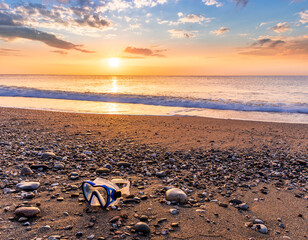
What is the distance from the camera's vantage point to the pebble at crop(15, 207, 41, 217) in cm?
279

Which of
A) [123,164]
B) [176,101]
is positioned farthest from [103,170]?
[176,101]

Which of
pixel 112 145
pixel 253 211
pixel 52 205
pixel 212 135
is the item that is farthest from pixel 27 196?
pixel 212 135

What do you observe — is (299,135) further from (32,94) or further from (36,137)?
(32,94)

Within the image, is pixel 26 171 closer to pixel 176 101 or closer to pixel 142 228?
pixel 142 228

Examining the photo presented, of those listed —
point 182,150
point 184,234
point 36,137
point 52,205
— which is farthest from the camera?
point 36,137

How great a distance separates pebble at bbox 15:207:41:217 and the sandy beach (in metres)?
0.06

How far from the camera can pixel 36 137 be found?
23.5ft

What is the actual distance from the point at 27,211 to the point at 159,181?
2.41m

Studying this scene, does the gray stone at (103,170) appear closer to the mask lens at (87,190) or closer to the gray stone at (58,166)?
the gray stone at (58,166)

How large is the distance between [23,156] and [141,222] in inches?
163

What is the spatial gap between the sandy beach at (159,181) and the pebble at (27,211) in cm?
6

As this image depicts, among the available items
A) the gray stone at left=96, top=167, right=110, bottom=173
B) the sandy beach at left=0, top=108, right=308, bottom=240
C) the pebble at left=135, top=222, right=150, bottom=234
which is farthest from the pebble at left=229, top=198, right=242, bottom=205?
the gray stone at left=96, top=167, right=110, bottom=173

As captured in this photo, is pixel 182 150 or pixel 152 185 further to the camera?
pixel 182 150

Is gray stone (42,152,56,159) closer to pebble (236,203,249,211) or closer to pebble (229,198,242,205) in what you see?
pebble (229,198,242,205)
